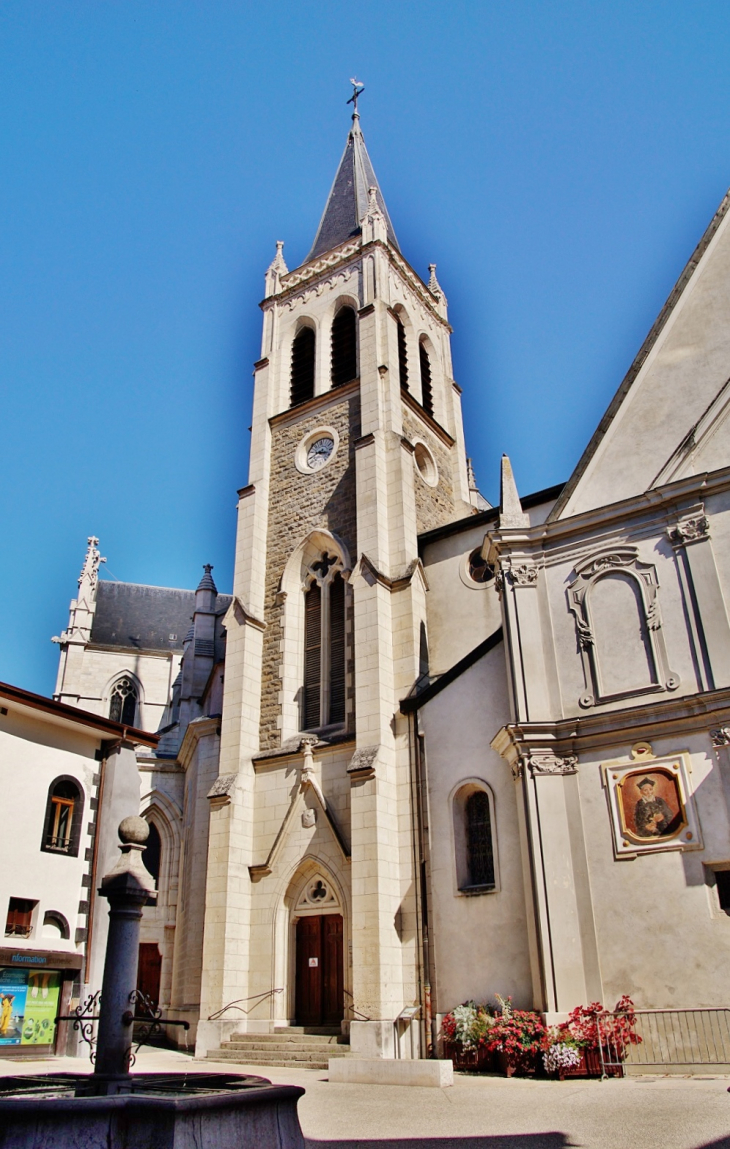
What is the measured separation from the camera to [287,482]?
25047 mm

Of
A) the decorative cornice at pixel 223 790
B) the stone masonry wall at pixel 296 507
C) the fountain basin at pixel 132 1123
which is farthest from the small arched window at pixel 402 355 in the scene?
the fountain basin at pixel 132 1123

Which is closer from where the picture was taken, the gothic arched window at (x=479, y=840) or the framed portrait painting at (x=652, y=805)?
the framed portrait painting at (x=652, y=805)

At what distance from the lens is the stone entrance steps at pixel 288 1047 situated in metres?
16.3

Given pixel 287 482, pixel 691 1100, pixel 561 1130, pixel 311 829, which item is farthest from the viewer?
pixel 287 482

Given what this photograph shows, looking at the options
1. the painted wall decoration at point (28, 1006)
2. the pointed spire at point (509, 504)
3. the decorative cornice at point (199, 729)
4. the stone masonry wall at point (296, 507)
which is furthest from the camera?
the decorative cornice at point (199, 729)

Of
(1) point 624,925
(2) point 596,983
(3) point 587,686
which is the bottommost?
(2) point 596,983

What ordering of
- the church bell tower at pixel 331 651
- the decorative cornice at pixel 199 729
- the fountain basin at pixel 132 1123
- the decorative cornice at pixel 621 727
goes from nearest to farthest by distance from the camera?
the fountain basin at pixel 132 1123 → the decorative cornice at pixel 621 727 → the church bell tower at pixel 331 651 → the decorative cornice at pixel 199 729

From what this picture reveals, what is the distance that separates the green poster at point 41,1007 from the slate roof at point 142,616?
2427cm

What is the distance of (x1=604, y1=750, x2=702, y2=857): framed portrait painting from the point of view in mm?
13922

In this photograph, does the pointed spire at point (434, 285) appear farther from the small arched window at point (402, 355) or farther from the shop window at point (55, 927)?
the shop window at point (55, 927)

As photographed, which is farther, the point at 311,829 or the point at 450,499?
the point at 450,499

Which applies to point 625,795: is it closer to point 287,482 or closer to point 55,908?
point 55,908

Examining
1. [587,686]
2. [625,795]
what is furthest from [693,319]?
[625,795]

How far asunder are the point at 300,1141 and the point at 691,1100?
599cm
